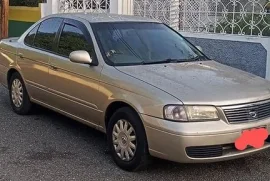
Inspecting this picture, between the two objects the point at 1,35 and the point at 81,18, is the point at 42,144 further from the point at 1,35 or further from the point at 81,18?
the point at 1,35

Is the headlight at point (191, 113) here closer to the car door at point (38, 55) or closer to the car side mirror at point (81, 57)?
the car side mirror at point (81, 57)

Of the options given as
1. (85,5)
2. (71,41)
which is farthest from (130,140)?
(85,5)

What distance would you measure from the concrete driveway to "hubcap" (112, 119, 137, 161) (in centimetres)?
18

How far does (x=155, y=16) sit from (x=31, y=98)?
379 cm

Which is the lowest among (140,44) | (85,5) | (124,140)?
(124,140)

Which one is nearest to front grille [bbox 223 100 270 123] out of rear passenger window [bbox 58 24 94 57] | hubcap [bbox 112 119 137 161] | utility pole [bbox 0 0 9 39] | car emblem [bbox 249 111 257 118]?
car emblem [bbox 249 111 257 118]

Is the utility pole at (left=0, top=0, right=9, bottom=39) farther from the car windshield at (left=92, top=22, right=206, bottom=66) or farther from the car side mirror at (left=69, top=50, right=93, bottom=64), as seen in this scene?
the car side mirror at (left=69, top=50, right=93, bottom=64)

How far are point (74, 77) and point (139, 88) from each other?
1.16 metres

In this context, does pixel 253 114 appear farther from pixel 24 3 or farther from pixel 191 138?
pixel 24 3

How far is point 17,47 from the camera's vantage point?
6750 millimetres

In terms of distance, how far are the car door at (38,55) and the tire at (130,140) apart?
1.56 meters

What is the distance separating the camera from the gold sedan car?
4.19 meters

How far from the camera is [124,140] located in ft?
15.3

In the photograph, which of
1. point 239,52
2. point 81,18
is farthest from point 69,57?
point 239,52
